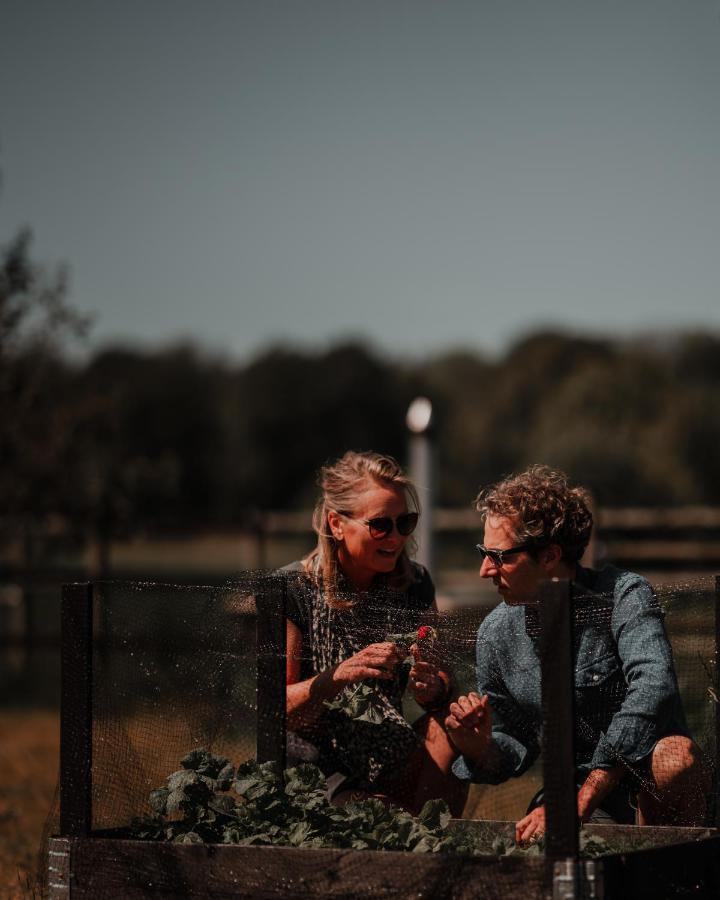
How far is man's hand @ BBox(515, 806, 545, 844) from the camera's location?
3443mm

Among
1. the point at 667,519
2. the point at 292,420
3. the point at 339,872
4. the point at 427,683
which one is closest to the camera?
the point at 339,872

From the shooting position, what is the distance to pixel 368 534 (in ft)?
13.5

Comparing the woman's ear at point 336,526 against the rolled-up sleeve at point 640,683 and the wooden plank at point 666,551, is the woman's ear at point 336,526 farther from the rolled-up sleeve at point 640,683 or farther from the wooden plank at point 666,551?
the wooden plank at point 666,551

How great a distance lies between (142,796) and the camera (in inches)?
Result: 140

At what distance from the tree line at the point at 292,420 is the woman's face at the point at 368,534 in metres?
8.21

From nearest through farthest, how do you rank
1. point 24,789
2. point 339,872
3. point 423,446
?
point 339,872, point 24,789, point 423,446

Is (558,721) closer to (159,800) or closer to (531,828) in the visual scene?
(531,828)

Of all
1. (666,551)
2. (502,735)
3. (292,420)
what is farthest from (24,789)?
(292,420)

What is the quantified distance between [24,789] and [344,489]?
3989mm

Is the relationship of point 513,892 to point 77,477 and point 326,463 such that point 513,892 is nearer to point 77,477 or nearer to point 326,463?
point 326,463

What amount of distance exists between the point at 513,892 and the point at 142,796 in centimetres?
107

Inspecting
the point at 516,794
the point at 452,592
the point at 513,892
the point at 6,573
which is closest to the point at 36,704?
the point at 6,573

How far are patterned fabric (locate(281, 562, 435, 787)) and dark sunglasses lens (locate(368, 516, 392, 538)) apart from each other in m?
0.17

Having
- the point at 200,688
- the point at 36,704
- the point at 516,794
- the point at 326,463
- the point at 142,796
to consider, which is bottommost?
the point at 36,704
